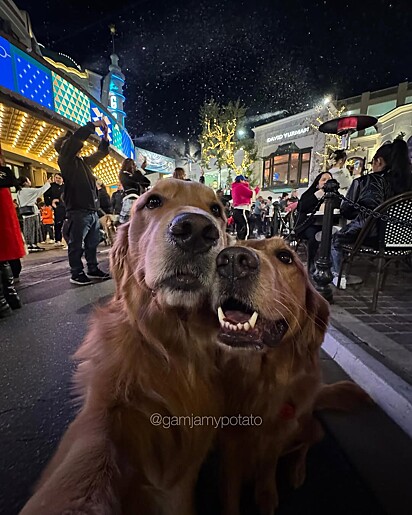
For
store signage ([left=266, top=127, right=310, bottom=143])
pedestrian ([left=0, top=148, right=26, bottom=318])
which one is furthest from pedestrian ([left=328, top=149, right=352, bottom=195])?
store signage ([left=266, top=127, right=310, bottom=143])

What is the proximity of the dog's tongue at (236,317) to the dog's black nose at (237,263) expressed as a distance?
18 centimetres

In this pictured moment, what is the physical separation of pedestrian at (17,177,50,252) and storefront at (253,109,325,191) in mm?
19859

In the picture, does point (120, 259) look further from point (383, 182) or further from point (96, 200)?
point (383, 182)

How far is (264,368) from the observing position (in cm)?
123

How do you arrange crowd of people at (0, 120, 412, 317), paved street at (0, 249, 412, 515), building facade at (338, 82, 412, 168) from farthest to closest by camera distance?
building facade at (338, 82, 412, 168), crowd of people at (0, 120, 412, 317), paved street at (0, 249, 412, 515)

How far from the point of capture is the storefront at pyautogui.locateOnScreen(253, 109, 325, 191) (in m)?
22.5

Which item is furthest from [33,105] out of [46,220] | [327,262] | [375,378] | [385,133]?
[385,133]

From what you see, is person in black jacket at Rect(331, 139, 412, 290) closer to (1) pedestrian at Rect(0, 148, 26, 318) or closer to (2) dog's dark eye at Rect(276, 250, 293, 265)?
(2) dog's dark eye at Rect(276, 250, 293, 265)

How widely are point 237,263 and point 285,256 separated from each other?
40cm

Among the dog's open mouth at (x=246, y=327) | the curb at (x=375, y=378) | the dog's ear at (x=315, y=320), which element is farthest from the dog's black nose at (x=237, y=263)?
the curb at (x=375, y=378)

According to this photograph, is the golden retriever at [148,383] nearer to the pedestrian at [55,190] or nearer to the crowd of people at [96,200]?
the crowd of people at [96,200]

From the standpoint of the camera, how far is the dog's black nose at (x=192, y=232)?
45.6 inches

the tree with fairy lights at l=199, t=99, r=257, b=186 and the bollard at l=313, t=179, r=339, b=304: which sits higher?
the tree with fairy lights at l=199, t=99, r=257, b=186

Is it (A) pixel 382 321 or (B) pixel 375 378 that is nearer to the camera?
(B) pixel 375 378
